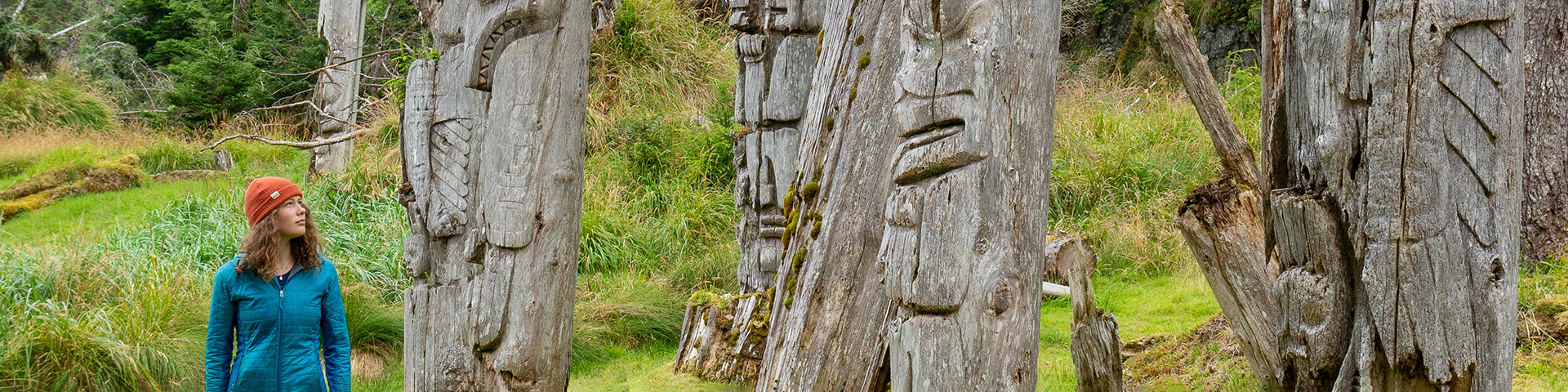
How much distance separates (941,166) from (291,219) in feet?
6.49

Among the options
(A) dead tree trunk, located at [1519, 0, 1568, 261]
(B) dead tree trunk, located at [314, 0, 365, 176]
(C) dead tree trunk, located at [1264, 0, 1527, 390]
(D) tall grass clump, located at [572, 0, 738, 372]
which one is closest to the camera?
(C) dead tree trunk, located at [1264, 0, 1527, 390]

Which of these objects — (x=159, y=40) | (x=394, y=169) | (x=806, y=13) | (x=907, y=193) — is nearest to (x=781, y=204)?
(x=806, y=13)

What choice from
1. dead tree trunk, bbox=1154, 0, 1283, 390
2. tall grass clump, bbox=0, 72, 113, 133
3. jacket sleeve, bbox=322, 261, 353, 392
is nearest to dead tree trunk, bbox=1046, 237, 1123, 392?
dead tree trunk, bbox=1154, 0, 1283, 390

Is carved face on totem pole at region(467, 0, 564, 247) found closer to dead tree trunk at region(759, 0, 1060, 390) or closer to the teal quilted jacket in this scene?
the teal quilted jacket

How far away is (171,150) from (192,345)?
7.94 meters

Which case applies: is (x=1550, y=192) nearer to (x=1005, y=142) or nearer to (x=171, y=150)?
(x=1005, y=142)

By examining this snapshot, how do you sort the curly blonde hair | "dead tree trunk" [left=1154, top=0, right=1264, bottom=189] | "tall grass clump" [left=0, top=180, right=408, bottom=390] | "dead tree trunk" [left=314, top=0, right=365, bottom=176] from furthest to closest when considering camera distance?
1. "dead tree trunk" [left=314, top=0, right=365, bottom=176]
2. "tall grass clump" [left=0, top=180, right=408, bottom=390]
3. "dead tree trunk" [left=1154, top=0, right=1264, bottom=189]
4. the curly blonde hair

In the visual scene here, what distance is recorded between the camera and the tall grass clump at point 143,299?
463cm

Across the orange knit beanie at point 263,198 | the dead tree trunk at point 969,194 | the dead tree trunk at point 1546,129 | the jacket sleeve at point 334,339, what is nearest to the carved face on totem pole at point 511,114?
the jacket sleeve at point 334,339

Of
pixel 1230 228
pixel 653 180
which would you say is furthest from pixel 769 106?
pixel 653 180

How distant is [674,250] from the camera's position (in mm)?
8430

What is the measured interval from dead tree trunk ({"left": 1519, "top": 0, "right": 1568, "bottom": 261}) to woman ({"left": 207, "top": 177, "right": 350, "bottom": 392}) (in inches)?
205

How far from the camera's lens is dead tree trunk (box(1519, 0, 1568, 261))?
4.74 m

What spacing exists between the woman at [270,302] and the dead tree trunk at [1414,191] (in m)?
3.02
